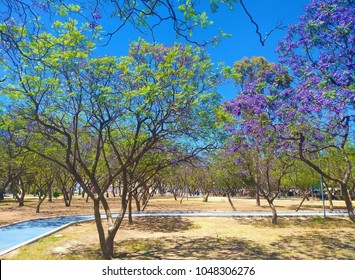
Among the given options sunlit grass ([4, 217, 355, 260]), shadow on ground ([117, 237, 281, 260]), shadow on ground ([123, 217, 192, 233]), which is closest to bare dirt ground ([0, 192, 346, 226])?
sunlit grass ([4, 217, 355, 260])

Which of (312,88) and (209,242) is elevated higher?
(312,88)

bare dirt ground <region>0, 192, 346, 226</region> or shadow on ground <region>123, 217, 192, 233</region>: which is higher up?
bare dirt ground <region>0, 192, 346, 226</region>

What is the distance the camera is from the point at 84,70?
891 centimetres

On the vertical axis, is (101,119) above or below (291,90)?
below

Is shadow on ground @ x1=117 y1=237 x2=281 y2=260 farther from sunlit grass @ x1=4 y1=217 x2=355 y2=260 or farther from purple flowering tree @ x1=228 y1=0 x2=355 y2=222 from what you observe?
purple flowering tree @ x1=228 y1=0 x2=355 y2=222

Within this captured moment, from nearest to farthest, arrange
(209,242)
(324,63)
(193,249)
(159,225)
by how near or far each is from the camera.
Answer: (324,63) < (193,249) < (209,242) < (159,225)

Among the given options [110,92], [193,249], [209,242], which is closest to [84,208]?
[209,242]

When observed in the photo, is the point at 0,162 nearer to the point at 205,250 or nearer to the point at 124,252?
the point at 124,252

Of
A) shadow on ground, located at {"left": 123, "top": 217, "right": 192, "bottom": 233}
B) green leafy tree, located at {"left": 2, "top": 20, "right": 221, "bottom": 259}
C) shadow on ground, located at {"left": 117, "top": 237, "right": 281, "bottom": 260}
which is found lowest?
shadow on ground, located at {"left": 117, "top": 237, "right": 281, "bottom": 260}

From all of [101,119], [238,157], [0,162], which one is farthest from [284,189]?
[101,119]

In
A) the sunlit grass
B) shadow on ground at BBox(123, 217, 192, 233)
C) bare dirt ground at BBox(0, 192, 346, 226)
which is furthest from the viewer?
bare dirt ground at BBox(0, 192, 346, 226)

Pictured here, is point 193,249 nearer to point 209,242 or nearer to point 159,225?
point 209,242

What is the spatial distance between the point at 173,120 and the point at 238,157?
31.2 ft

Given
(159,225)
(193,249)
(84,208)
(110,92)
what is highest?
(110,92)
